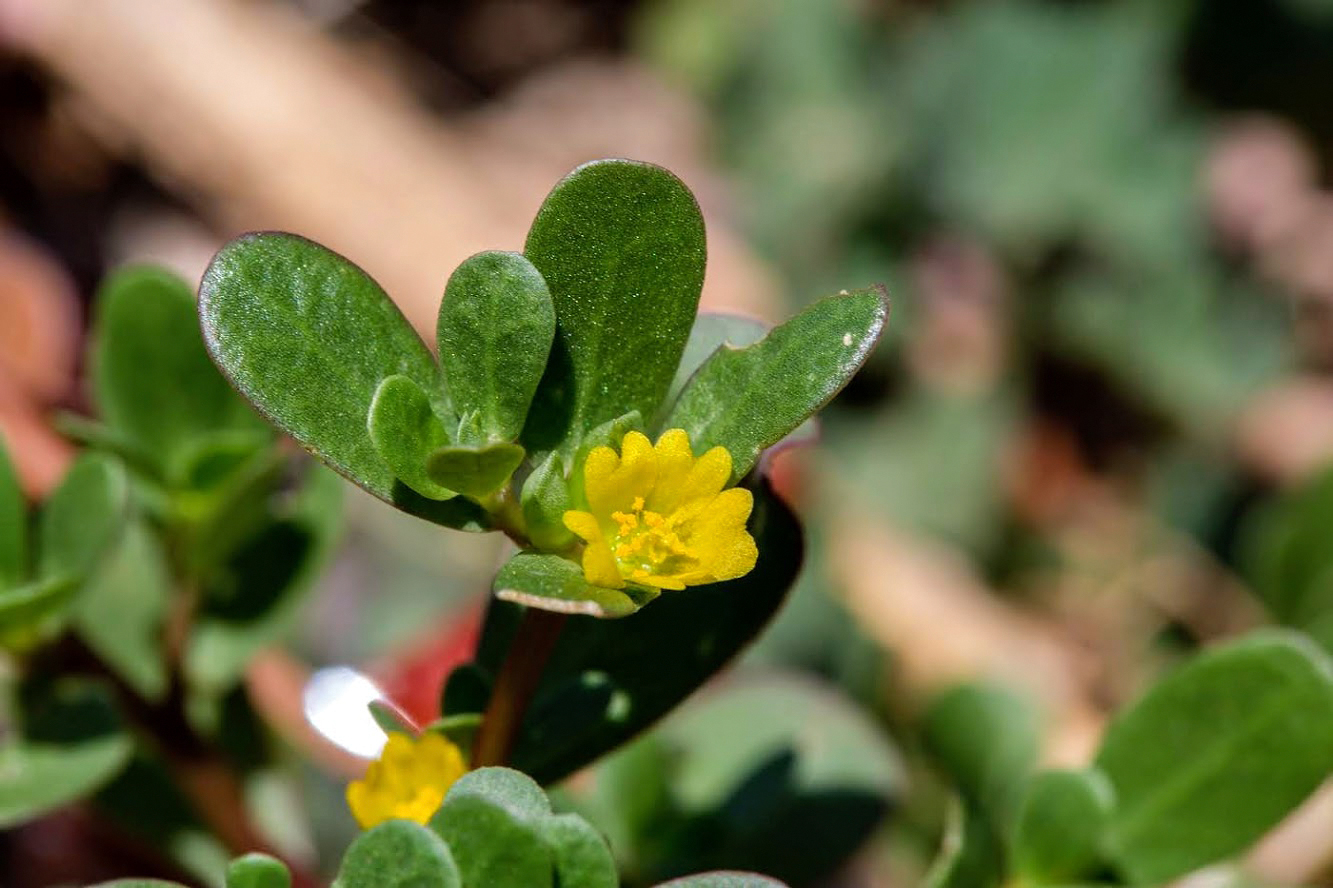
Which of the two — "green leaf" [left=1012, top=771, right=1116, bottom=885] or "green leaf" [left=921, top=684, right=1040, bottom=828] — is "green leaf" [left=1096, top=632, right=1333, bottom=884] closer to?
"green leaf" [left=1012, top=771, right=1116, bottom=885]

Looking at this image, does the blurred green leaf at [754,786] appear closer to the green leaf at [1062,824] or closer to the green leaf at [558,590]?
the green leaf at [1062,824]

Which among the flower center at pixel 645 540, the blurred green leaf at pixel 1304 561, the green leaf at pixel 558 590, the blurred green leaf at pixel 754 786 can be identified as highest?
the green leaf at pixel 558 590

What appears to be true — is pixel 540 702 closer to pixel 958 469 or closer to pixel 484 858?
pixel 484 858

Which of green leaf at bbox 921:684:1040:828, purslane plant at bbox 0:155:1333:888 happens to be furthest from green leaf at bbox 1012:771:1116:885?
green leaf at bbox 921:684:1040:828

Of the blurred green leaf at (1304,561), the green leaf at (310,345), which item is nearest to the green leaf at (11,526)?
the green leaf at (310,345)

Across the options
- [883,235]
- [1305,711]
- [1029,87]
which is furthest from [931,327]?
[1305,711]
